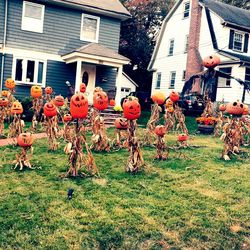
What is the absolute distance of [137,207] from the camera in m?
5.11

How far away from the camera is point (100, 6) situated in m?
19.6

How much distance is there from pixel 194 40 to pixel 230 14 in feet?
11.2

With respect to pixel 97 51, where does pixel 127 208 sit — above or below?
below

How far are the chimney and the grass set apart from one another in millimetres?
19667

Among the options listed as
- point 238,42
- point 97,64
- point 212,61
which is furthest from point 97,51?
point 238,42

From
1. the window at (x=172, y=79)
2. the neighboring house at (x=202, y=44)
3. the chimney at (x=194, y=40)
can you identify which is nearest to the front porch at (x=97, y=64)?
the chimney at (x=194, y=40)

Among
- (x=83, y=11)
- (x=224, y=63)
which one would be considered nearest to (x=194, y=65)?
(x=224, y=63)

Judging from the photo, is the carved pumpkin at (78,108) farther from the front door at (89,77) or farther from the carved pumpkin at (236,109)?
the front door at (89,77)

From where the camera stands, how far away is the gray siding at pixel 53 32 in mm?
17641

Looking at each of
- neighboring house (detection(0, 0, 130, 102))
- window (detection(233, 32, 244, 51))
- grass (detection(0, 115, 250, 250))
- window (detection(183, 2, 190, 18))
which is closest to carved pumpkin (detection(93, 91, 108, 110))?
grass (detection(0, 115, 250, 250))

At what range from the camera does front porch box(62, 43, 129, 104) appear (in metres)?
17.4

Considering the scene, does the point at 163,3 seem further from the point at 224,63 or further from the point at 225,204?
the point at 225,204

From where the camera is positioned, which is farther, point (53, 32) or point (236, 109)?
point (53, 32)

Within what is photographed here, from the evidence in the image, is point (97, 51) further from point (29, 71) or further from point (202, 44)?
point (202, 44)
